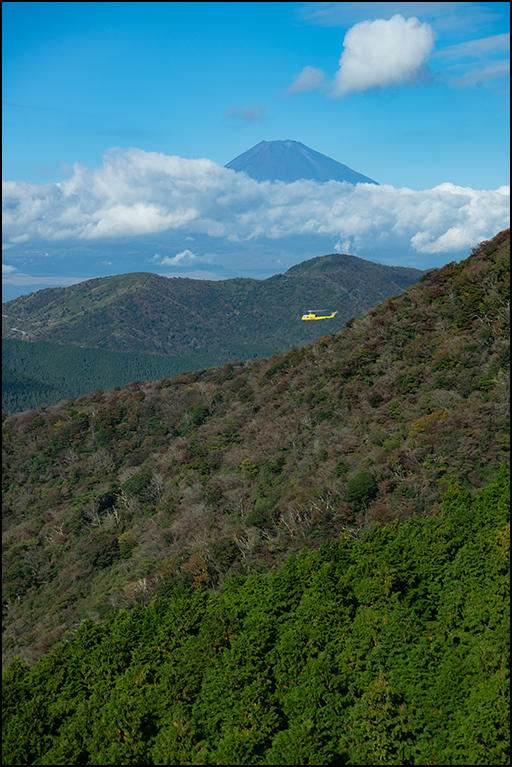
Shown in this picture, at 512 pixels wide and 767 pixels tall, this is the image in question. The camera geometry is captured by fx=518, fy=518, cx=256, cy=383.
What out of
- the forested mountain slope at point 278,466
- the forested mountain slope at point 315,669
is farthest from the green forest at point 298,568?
the forested mountain slope at point 278,466

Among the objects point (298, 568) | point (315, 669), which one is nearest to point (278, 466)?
point (298, 568)

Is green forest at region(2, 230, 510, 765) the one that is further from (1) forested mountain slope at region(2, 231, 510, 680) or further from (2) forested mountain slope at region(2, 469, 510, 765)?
(1) forested mountain slope at region(2, 231, 510, 680)

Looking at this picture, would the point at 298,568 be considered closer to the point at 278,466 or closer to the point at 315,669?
the point at 315,669

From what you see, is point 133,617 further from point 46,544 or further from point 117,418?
point 117,418

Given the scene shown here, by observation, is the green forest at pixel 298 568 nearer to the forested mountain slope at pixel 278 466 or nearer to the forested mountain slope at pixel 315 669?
the forested mountain slope at pixel 315 669

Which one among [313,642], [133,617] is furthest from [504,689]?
[133,617]

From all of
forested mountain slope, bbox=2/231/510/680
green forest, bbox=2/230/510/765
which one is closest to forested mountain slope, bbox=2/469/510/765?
green forest, bbox=2/230/510/765
